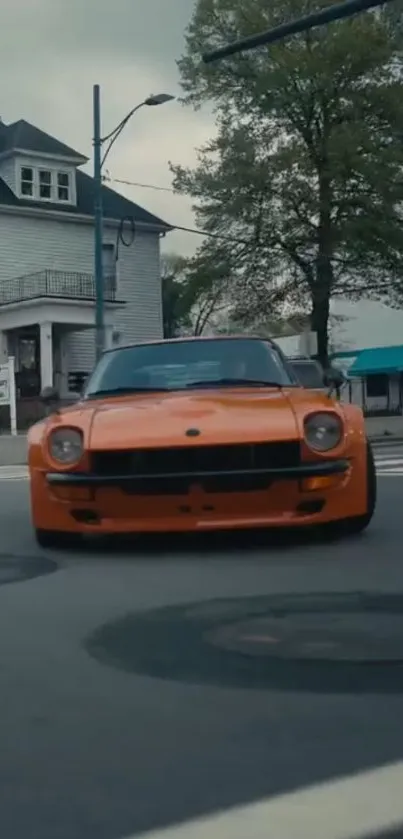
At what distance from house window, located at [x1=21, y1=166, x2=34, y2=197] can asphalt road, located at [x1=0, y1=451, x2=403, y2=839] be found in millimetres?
35021

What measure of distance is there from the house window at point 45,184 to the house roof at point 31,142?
711 millimetres

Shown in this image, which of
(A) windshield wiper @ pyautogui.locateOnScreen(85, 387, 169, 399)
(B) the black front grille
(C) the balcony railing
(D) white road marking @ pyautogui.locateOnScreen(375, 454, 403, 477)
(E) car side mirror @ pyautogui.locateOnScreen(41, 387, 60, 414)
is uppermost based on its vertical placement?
(C) the balcony railing

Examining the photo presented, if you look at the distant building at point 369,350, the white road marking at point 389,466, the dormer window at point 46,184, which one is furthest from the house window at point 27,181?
the white road marking at point 389,466

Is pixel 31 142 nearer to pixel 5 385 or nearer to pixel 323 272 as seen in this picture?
pixel 323 272

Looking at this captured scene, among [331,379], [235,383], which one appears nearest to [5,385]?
[331,379]

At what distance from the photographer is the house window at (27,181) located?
3959cm

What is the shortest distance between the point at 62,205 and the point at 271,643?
37054 mm

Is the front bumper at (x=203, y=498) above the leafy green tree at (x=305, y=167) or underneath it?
underneath

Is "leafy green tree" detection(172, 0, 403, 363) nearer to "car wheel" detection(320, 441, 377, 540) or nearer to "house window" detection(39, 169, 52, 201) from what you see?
"house window" detection(39, 169, 52, 201)

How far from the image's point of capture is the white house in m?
36.6

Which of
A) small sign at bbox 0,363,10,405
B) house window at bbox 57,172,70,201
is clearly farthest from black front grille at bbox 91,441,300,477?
house window at bbox 57,172,70,201

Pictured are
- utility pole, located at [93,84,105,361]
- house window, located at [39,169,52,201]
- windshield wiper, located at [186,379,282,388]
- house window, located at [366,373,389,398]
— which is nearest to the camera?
windshield wiper, located at [186,379,282,388]

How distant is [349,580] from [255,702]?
211cm

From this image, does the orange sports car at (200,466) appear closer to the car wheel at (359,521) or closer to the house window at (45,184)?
the car wheel at (359,521)
